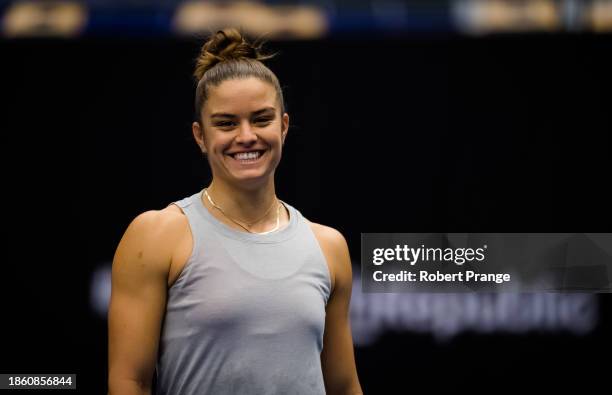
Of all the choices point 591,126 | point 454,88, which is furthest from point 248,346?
point 591,126

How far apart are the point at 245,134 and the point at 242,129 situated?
2cm

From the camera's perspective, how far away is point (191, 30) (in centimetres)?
366

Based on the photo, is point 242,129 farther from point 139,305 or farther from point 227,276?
point 139,305

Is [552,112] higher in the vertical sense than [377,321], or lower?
higher

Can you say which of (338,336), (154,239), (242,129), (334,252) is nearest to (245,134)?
(242,129)

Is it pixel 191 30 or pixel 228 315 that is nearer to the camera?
pixel 228 315

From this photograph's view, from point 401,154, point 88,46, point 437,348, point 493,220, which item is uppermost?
point 88,46

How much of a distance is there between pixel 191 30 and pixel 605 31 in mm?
1859

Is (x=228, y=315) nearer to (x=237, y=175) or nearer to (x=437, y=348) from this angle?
(x=237, y=175)

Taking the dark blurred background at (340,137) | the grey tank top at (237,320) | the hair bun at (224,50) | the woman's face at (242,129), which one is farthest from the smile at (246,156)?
the dark blurred background at (340,137)

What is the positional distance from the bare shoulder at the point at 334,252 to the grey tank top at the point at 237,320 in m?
0.13

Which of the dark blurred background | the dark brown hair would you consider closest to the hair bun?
the dark brown hair

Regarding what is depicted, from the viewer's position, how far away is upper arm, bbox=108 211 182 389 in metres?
1.88

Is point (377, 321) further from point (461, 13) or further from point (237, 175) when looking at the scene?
point (237, 175)
